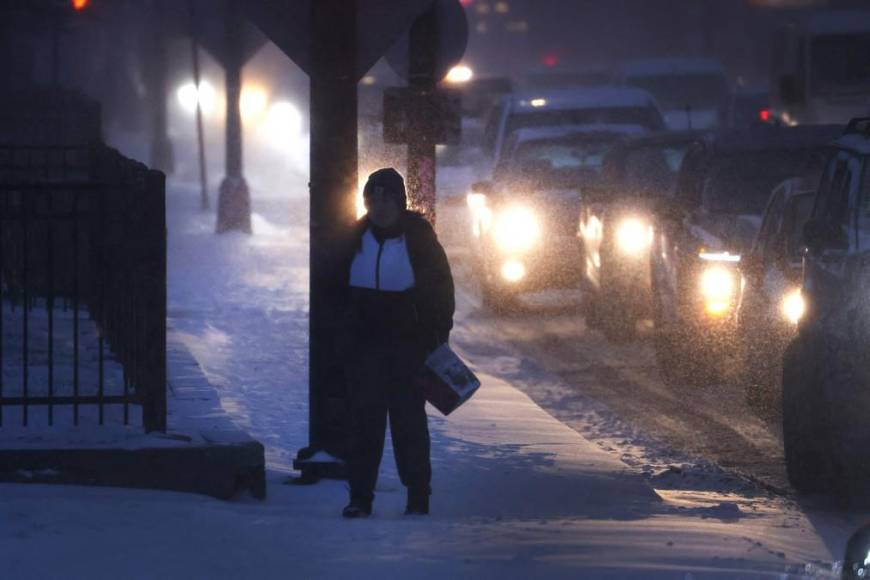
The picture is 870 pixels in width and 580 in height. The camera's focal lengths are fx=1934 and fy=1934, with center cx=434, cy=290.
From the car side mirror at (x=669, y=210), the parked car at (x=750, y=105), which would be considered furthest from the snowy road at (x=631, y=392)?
the parked car at (x=750, y=105)

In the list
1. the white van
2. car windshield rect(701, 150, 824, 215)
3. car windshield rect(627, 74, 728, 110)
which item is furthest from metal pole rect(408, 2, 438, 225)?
car windshield rect(627, 74, 728, 110)

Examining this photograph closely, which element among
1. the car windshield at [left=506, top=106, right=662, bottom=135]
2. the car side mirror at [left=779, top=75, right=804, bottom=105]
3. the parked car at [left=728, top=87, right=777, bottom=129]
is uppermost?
the parked car at [left=728, top=87, right=777, bottom=129]

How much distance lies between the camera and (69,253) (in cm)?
1664

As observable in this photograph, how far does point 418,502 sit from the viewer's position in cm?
847

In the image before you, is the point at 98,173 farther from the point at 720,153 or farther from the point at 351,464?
the point at 351,464

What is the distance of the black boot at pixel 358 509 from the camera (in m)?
8.28

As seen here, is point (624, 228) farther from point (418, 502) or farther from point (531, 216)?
point (418, 502)

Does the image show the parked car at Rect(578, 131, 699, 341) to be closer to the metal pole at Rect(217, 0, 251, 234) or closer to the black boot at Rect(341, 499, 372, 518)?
the black boot at Rect(341, 499, 372, 518)

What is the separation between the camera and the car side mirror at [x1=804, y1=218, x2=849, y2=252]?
392 inches

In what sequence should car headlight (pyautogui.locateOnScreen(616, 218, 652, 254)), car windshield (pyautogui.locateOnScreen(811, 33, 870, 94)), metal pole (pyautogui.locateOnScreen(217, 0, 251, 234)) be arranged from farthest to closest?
car windshield (pyautogui.locateOnScreen(811, 33, 870, 94)), metal pole (pyautogui.locateOnScreen(217, 0, 251, 234)), car headlight (pyautogui.locateOnScreen(616, 218, 652, 254))

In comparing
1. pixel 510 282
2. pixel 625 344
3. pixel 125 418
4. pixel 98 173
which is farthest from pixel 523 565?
pixel 510 282

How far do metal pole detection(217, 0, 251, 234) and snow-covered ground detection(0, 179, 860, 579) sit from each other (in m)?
14.4

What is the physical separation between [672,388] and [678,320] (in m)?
0.53

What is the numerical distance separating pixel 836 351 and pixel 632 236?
711cm
